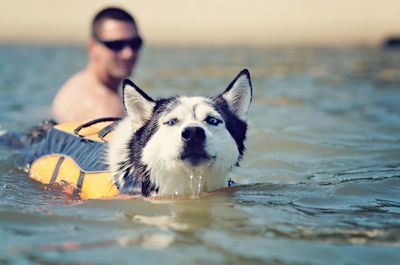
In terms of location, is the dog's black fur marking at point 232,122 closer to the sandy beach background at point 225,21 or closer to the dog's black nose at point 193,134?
the dog's black nose at point 193,134

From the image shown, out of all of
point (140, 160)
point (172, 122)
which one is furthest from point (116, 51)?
point (172, 122)

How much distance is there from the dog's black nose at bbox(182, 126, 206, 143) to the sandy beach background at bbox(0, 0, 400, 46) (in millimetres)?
27454

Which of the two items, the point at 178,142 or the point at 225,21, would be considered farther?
the point at 225,21

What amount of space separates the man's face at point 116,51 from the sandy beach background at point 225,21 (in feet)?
76.6

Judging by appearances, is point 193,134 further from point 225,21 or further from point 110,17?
point 225,21

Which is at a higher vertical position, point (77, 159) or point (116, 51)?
point (116, 51)

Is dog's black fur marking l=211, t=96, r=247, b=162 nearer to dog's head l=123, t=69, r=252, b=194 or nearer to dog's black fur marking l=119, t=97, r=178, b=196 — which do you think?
dog's head l=123, t=69, r=252, b=194

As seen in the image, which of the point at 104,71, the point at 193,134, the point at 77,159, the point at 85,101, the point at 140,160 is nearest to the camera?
the point at 193,134

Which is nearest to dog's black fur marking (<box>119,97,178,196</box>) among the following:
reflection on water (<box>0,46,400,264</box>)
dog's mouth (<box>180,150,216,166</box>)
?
reflection on water (<box>0,46,400,264</box>)

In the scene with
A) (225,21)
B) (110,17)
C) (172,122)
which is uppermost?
(225,21)

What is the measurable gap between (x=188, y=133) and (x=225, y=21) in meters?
30.1

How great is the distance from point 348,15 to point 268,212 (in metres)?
28.6

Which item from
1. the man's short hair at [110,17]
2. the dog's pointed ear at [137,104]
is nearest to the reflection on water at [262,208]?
the dog's pointed ear at [137,104]

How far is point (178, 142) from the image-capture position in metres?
5.32
